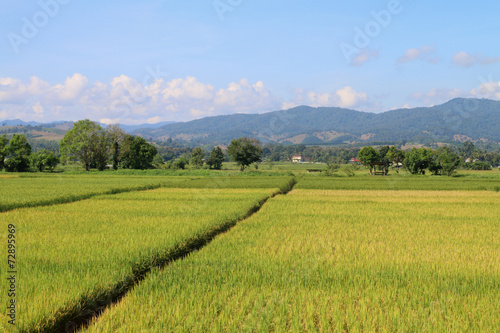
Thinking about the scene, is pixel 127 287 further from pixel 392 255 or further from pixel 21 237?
pixel 392 255

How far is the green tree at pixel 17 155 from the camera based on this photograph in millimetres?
74188

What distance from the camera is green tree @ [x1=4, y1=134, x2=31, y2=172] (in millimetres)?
74188

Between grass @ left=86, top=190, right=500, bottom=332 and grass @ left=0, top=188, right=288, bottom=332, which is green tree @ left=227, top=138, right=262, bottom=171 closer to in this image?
grass @ left=0, top=188, right=288, bottom=332

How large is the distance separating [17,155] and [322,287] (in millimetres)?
86070

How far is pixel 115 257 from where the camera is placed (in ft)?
29.3

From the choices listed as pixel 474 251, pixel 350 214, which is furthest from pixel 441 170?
pixel 474 251

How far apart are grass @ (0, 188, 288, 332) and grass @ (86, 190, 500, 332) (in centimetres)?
70

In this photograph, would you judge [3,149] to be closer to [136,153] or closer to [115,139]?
[115,139]

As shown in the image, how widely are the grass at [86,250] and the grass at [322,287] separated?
0.70 meters

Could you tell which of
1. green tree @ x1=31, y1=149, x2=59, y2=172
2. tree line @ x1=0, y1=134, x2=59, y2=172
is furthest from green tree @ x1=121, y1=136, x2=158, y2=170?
tree line @ x1=0, y1=134, x2=59, y2=172

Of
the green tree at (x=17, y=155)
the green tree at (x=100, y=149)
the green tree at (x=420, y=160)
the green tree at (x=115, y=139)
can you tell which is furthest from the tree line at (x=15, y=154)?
the green tree at (x=420, y=160)

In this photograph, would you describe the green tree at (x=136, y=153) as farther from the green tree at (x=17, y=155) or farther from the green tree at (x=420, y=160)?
the green tree at (x=420, y=160)

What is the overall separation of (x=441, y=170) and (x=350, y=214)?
75.5 m

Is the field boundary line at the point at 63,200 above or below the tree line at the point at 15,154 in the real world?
below
